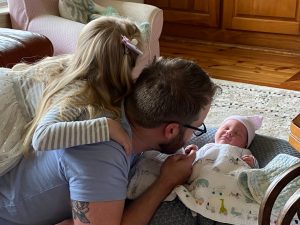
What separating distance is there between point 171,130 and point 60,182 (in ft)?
1.00

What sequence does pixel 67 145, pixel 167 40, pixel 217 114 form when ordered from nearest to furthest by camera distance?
pixel 67 145
pixel 217 114
pixel 167 40

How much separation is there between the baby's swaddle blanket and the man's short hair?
0.74 feet

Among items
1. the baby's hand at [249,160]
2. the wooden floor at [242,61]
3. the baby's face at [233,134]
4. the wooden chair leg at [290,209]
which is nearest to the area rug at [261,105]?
the wooden floor at [242,61]

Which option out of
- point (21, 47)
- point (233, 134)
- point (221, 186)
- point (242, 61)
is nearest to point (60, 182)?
point (221, 186)

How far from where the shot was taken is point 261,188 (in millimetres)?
1377

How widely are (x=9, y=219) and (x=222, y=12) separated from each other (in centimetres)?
345

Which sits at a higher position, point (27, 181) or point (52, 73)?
point (52, 73)

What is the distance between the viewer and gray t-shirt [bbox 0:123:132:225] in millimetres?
1146

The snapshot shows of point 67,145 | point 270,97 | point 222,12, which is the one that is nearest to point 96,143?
point 67,145

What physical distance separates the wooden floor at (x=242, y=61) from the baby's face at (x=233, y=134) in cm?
171

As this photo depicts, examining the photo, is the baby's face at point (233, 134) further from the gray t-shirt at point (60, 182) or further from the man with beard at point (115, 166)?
the gray t-shirt at point (60, 182)

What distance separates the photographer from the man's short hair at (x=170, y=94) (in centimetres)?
121

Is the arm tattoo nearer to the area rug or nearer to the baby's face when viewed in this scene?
the baby's face

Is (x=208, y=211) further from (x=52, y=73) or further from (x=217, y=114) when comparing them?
(x=217, y=114)
